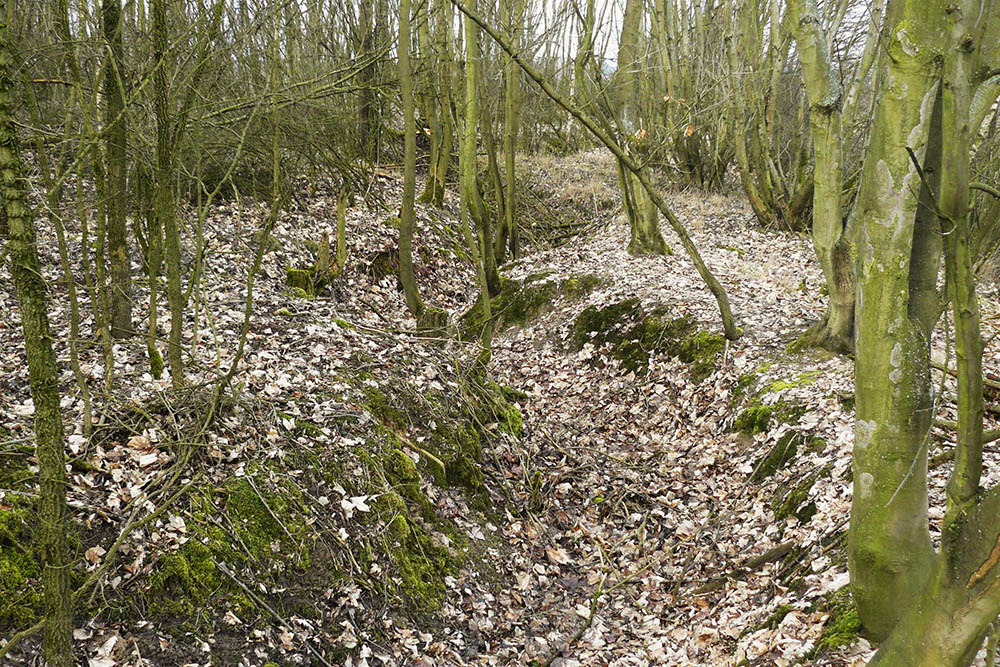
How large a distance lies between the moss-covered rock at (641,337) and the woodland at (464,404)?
0.13ft

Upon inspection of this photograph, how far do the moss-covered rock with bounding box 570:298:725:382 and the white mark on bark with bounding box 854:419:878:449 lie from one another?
4.10 metres

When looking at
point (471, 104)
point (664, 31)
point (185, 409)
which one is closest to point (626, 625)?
point (185, 409)

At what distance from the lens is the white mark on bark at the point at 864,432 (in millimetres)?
2684

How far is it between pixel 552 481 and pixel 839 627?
9.73 feet

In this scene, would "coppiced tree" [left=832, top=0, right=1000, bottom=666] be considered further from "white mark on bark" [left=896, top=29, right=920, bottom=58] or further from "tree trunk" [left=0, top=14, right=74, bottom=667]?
"tree trunk" [left=0, top=14, right=74, bottom=667]

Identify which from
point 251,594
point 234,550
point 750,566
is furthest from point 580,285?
point 251,594

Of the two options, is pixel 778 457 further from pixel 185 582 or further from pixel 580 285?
pixel 580 285

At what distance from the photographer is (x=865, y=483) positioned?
2746mm

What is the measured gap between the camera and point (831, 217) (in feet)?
18.4

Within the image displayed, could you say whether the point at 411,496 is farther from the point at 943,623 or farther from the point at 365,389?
the point at 943,623

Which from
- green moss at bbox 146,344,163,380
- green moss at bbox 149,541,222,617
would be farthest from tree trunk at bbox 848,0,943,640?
green moss at bbox 146,344,163,380

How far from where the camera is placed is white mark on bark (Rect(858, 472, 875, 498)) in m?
2.72

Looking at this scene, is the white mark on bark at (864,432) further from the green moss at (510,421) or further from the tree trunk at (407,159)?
the tree trunk at (407,159)


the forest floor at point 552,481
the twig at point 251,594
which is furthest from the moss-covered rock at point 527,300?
the twig at point 251,594
